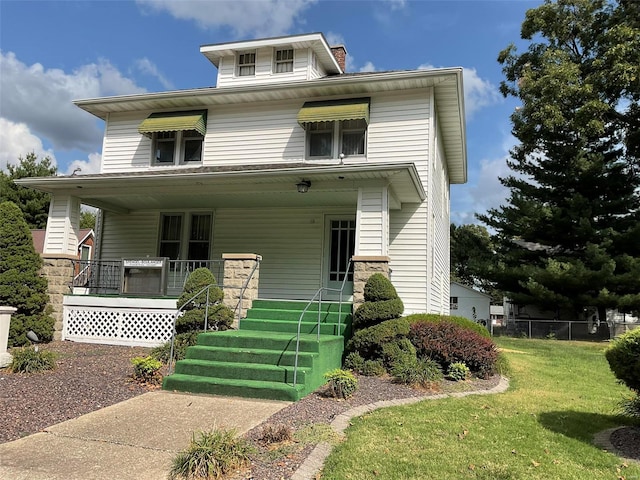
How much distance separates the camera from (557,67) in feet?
68.4

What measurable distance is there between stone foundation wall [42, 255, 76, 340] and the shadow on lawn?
10163mm

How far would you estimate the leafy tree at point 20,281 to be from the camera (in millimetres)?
9852

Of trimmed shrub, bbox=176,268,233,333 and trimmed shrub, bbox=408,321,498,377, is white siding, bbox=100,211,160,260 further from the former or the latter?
trimmed shrub, bbox=408,321,498,377

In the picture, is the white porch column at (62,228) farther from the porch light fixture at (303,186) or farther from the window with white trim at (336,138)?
the window with white trim at (336,138)

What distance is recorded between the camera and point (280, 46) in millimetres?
13672

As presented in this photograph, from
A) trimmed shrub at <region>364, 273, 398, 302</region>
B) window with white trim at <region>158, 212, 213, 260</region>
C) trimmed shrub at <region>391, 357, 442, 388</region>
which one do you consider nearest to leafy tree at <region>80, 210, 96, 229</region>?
window with white trim at <region>158, 212, 213, 260</region>

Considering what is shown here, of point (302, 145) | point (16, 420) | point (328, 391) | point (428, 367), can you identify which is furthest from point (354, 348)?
point (302, 145)

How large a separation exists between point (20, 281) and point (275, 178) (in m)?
5.88

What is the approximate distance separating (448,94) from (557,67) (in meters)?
12.2

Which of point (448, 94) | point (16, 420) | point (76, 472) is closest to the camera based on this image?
point (76, 472)

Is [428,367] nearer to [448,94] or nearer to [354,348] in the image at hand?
[354,348]

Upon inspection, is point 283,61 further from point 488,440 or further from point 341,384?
point 488,440

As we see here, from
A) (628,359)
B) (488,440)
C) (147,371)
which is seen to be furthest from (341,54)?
(488,440)

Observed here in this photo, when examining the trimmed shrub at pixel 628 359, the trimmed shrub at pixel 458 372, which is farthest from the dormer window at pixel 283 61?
the trimmed shrub at pixel 628 359
